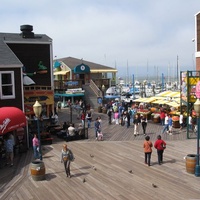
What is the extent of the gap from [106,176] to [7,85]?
30.2 feet

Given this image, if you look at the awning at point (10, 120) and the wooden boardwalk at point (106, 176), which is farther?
the awning at point (10, 120)

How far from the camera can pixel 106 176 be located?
14.8m

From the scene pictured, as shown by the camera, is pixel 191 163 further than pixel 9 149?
No

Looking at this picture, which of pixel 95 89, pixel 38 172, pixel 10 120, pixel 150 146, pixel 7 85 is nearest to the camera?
pixel 38 172

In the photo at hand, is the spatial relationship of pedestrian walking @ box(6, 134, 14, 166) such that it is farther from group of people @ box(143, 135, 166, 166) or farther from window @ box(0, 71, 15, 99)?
group of people @ box(143, 135, 166, 166)

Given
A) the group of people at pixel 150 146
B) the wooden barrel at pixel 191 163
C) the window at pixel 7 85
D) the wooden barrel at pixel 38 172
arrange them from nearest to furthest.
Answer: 1. the wooden barrel at pixel 38 172
2. the wooden barrel at pixel 191 163
3. the group of people at pixel 150 146
4. the window at pixel 7 85

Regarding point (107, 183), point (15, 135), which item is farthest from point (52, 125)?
point (107, 183)

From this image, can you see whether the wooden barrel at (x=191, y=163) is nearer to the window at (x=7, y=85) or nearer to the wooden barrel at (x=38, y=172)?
the wooden barrel at (x=38, y=172)

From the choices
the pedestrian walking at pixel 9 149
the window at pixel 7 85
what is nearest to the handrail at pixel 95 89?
the window at pixel 7 85

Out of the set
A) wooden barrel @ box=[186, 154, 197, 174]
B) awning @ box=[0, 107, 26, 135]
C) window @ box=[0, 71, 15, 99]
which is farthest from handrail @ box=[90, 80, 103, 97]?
wooden barrel @ box=[186, 154, 197, 174]

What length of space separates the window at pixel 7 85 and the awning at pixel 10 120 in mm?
2248

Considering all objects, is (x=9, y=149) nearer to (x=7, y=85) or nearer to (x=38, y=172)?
(x=38, y=172)

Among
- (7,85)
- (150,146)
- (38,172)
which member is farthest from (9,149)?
(150,146)

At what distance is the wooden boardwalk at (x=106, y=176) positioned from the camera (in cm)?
1252
